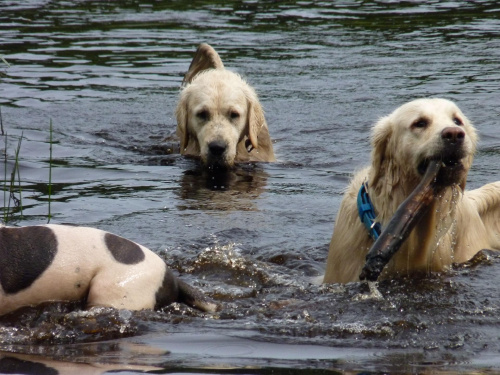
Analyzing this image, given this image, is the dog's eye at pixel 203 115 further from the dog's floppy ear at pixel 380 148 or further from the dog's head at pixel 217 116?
the dog's floppy ear at pixel 380 148

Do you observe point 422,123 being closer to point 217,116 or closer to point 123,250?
point 123,250

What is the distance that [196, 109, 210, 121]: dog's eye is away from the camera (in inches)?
409

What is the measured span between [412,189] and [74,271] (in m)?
2.24

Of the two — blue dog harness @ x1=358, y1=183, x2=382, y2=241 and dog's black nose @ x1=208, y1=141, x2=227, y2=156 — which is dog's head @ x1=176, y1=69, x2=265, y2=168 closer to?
dog's black nose @ x1=208, y1=141, x2=227, y2=156

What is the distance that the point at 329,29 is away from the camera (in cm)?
1711

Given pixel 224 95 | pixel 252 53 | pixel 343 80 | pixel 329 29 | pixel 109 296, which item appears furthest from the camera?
pixel 329 29

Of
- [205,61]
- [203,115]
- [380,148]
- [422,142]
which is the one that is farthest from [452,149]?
[205,61]

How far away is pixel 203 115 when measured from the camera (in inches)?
411

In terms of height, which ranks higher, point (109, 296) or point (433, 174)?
point (433, 174)

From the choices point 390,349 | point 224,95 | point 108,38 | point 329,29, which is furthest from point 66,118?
point 390,349

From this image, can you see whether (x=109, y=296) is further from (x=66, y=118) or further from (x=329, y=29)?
(x=329, y=29)

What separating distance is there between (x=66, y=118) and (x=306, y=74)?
365cm

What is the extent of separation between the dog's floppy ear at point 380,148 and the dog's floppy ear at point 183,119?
182 inches

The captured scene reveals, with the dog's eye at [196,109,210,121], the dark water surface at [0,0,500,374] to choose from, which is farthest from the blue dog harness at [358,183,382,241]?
the dog's eye at [196,109,210,121]
